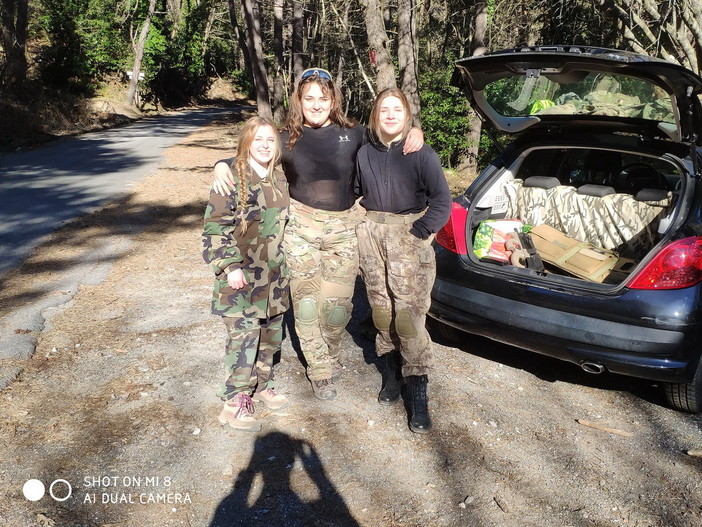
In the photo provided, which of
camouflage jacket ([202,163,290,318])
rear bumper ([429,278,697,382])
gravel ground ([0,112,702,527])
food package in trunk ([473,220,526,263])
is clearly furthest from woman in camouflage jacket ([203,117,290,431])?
food package in trunk ([473,220,526,263])

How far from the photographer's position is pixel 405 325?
135 inches

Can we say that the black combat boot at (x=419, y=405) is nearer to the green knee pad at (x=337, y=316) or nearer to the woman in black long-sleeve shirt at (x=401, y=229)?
the woman in black long-sleeve shirt at (x=401, y=229)

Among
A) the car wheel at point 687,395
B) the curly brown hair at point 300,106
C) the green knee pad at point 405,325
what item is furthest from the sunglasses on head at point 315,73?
the car wheel at point 687,395

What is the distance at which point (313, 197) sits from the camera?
346 centimetres

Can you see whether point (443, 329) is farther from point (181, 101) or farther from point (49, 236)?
point (181, 101)

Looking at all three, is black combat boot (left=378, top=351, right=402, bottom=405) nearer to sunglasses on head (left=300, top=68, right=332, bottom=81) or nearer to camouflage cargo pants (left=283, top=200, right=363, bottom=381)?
camouflage cargo pants (left=283, top=200, right=363, bottom=381)

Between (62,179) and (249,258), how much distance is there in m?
10.6

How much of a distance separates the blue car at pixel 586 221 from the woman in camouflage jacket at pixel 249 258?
135cm

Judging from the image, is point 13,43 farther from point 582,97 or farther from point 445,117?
point 582,97

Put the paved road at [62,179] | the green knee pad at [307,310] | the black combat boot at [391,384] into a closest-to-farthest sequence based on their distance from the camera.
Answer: the green knee pad at [307,310]
the black combat boot at [391,384]
the paved road at [62,179]

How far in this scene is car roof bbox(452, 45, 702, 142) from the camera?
3.42 metres

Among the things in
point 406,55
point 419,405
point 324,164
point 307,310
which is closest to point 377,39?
point 406,55

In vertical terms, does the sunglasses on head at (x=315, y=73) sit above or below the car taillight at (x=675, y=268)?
above

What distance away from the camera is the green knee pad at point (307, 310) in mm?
3609
